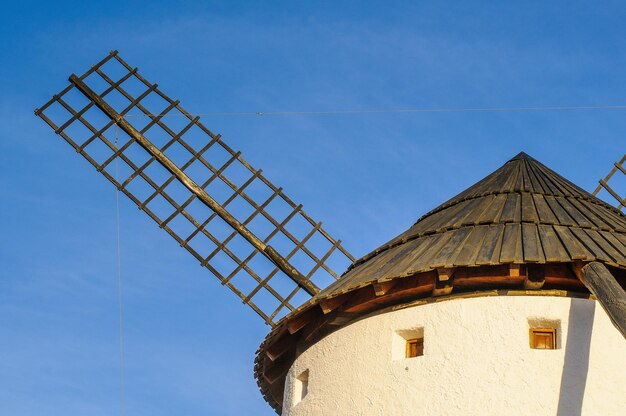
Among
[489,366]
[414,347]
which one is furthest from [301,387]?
[489,366]

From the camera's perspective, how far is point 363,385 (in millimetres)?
10562


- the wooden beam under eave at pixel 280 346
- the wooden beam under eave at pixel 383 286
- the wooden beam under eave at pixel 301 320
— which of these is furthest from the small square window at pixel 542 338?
the wooden beam under eave at pixel 280 346

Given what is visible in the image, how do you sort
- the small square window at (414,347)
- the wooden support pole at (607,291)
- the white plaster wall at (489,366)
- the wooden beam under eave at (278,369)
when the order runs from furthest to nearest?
1. the wooden beam under eave at (278,369)
2. the small square window at (414,347)
3. the white plaster wall at (489,366)
4. the wooden support pole at (607,291)

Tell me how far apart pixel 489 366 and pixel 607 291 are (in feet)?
3.82

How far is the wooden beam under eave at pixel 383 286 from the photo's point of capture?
10680 millimetres

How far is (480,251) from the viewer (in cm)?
1052

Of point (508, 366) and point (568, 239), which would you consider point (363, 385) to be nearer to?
→ point (508, 366)

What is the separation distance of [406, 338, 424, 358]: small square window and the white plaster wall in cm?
16

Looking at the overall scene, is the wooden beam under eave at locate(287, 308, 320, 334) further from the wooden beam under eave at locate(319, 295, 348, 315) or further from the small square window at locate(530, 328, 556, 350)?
the small square window at locate(530, 328, 556, 350)

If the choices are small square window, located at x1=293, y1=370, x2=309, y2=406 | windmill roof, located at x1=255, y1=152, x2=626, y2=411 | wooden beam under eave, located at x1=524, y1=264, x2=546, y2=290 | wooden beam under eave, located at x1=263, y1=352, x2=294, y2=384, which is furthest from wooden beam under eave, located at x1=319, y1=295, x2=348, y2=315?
wooden beam under eave, located at x1=524, y1=264, x2=546, y2=290

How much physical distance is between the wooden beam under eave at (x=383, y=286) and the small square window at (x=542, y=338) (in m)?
1.31

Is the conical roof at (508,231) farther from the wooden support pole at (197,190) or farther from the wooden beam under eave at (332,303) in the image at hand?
the wooden support pole at (197,190)

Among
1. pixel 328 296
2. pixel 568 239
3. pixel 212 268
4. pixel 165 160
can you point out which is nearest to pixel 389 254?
pixel 328 296

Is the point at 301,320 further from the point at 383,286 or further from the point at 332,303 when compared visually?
the point at 383,286
